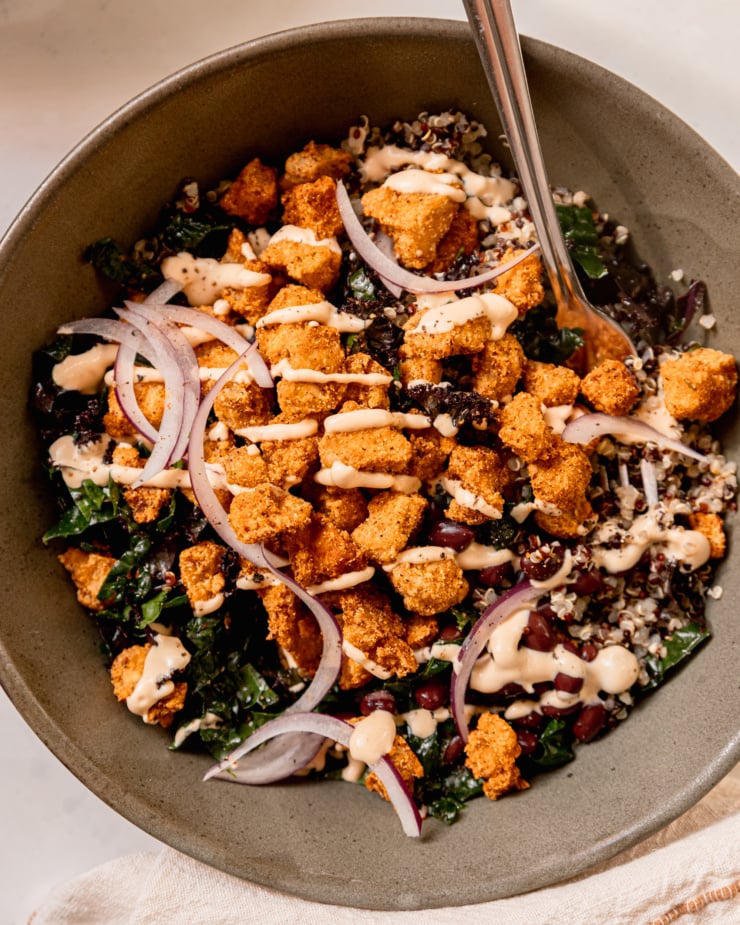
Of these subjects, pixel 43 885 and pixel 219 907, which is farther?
pixel 43 885

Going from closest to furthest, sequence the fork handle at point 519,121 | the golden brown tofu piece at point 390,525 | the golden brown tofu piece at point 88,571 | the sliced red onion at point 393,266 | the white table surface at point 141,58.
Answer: the fork handle at point 519,121 < the golden brown tofu piece at point 390,525 < the sliced red onion at point 393,266 < the golden brown tofu piece at point 88,571 < the white table surface at point 141,58

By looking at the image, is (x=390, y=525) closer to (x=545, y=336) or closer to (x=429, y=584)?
(x=429, y=584)

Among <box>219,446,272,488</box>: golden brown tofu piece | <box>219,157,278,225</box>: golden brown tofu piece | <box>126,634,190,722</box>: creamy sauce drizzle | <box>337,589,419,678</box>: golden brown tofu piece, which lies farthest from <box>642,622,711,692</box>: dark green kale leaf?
<box>219,157,278,225</box>: golden brown tofu piece

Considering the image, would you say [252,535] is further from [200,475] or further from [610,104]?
[610,104]

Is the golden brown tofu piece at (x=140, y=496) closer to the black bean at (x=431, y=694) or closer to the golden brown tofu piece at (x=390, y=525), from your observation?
the golden brown tofu piece at (x=390, y=525)

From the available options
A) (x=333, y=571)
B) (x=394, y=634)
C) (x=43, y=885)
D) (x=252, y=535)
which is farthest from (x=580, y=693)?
(x=43, y=885)


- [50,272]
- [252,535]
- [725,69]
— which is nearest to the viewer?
[252,535]

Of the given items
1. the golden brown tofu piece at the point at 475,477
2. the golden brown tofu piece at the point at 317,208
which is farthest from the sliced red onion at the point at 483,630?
the golden brown tofu piece at the point at 317,208
